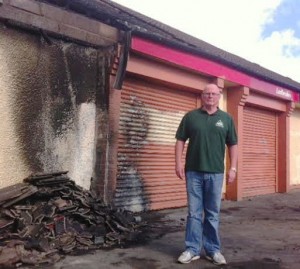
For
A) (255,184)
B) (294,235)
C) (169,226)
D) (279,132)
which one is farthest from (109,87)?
(279,132)

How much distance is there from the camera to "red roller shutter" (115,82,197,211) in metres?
8.41

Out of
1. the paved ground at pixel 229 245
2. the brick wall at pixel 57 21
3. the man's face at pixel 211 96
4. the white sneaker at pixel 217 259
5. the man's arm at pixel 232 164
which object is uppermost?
the brick wall at pixel 57 21

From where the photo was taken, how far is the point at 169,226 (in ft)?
24.1

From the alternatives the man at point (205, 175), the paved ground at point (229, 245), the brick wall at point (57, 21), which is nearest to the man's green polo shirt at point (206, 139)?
the man at point (205, 175)

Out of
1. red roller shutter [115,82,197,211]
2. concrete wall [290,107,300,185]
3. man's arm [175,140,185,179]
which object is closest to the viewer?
man's arm [175,140,185,179]

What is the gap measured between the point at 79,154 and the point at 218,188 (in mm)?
3084

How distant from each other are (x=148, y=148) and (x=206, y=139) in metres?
4.15

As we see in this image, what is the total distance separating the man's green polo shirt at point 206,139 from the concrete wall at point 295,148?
11.5 m

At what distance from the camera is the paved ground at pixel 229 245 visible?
15.9 ft

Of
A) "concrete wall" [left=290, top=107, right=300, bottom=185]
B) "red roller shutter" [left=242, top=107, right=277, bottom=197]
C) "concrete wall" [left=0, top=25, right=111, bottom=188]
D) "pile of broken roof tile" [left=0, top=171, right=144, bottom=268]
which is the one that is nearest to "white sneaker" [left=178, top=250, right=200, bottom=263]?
"pile of broken roof tile" [left=0, top=171, right=144, bottom=268]

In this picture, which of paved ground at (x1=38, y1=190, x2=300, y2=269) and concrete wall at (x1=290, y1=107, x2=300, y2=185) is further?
concrete wall at (x1=290, y1=107, x2=300, y2=185)

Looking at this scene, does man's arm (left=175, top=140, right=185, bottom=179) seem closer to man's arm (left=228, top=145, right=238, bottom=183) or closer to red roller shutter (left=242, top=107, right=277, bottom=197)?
man's arm (left=228, top=145, right=238, bottom=183)

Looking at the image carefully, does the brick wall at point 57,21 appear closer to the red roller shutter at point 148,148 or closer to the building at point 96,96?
the building at point 96,96

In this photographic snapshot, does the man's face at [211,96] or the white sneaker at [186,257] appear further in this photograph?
the man's face at [211,96]
